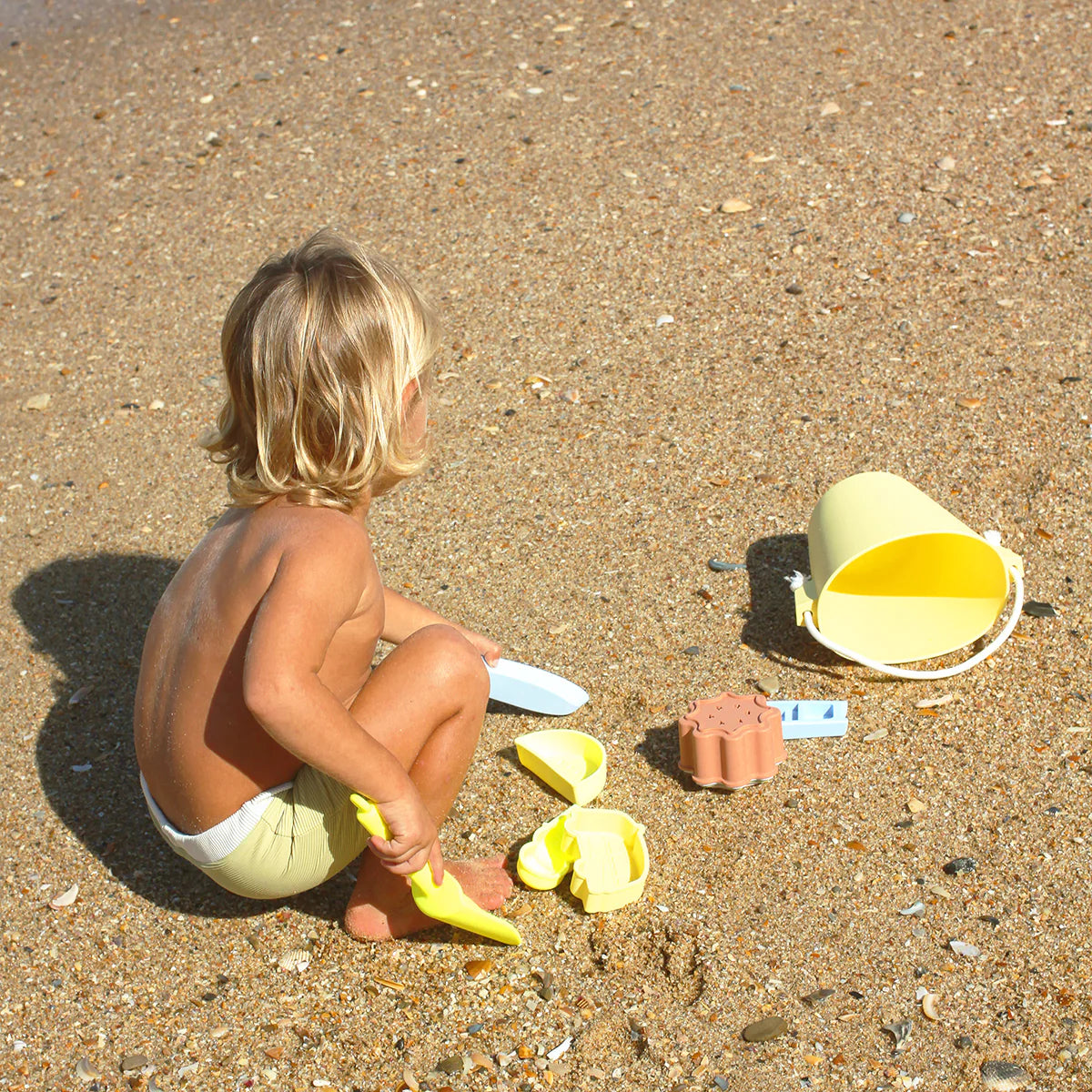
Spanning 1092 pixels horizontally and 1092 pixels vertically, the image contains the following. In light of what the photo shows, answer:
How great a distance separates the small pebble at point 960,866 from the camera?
235 cm

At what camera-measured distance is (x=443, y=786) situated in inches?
91.5

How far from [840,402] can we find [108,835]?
7.64 ft

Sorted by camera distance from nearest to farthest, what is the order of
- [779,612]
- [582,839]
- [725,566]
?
1. [582,839]
2. [779,612]
3. [725,566]

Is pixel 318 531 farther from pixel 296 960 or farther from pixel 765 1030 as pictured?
pixel 765 1030

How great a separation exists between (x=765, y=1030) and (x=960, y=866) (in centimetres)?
55

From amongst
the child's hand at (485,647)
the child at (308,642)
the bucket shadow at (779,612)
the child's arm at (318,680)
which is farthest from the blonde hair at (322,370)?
the bucket shadow at (779,612)

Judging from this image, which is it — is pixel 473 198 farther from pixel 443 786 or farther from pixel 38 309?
pixel 443 786

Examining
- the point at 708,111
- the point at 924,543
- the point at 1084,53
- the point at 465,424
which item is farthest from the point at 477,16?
the point at 924,543

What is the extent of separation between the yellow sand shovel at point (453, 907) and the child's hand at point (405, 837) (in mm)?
36

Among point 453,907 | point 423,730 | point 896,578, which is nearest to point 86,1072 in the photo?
point 453,907

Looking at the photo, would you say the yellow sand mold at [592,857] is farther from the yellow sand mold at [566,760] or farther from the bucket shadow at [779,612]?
the bucket shadow at [779,612]

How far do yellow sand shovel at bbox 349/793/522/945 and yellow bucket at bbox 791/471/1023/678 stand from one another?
1.01 m

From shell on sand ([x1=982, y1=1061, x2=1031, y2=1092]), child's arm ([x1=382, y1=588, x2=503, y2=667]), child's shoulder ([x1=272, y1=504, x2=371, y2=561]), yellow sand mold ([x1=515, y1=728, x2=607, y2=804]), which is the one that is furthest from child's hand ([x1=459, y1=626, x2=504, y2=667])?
shell on sand ([x1=982, y1=1061, x2=1031, y2=1092])

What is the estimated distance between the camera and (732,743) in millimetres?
2492
